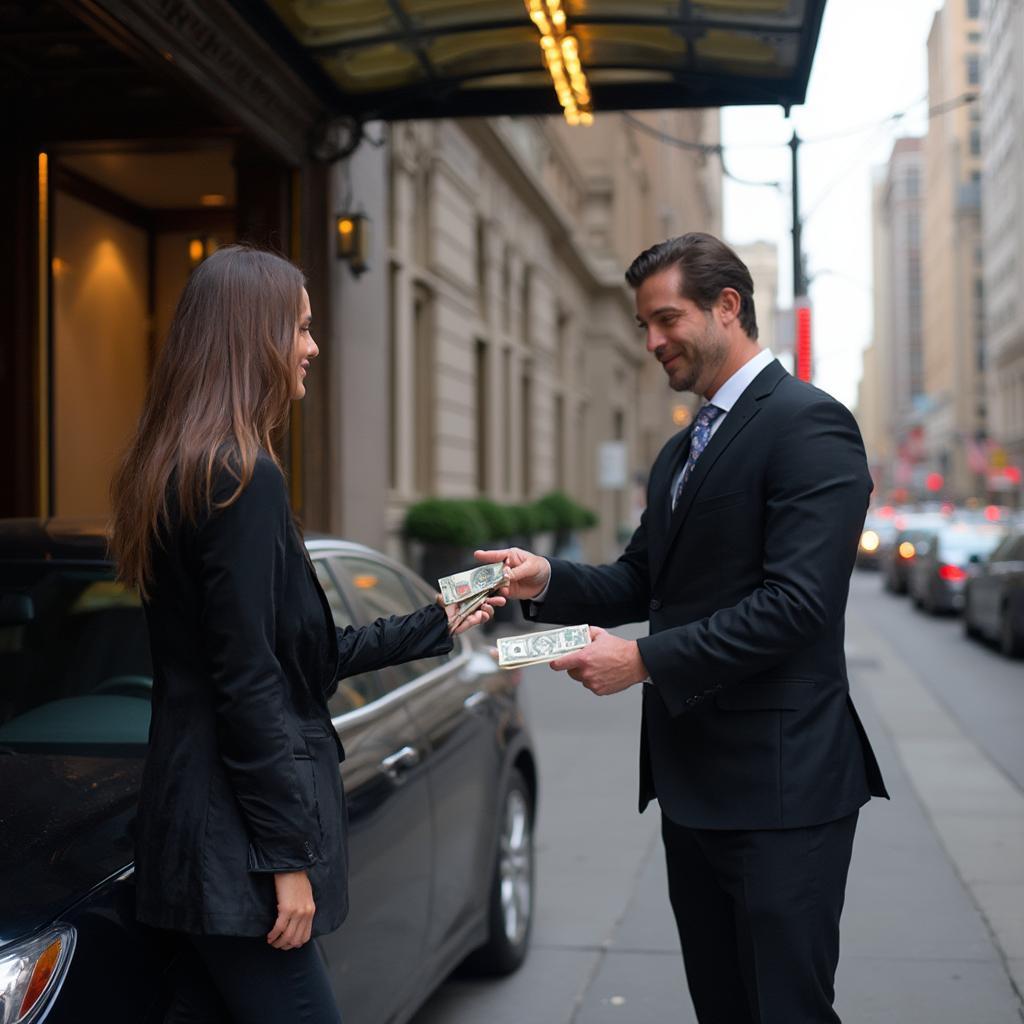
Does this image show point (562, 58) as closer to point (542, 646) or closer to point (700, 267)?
point (700, 267)

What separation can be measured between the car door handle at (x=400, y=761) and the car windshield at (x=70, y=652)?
27.6 inches

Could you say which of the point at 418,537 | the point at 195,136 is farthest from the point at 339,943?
the point at 418,537

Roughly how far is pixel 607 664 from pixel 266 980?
36.8 inches

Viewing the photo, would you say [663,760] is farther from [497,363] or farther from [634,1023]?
[497,363]

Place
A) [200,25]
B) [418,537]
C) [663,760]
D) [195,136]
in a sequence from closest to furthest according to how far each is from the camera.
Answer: [663,760]
[200,25]
[195,136]
[418,537]

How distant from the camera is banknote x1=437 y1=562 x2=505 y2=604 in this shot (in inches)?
130

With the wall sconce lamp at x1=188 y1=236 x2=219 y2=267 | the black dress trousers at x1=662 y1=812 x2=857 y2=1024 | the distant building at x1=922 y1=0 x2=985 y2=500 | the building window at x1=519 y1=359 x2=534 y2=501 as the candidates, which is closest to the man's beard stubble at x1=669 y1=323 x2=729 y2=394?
the black dress trousers at x1=662 y1=812 x2=857 y2=1024

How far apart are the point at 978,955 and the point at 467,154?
17.7 meters

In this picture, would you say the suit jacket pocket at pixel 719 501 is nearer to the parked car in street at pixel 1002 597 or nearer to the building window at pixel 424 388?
the parked car in street at pixel 1002 597

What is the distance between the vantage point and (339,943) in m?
3.49

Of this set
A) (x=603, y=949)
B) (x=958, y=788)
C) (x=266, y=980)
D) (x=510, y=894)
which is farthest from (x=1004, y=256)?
(x=266, y=980)

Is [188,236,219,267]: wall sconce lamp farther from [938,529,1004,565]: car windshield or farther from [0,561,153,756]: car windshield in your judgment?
[938,529,1004,565]: car windshield

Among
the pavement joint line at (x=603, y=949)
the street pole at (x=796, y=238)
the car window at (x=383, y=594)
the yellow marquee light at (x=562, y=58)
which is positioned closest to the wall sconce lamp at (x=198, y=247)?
the street pole at (x=796, y=238)

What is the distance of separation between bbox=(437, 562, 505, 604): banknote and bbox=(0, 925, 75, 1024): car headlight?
45.1 inches
